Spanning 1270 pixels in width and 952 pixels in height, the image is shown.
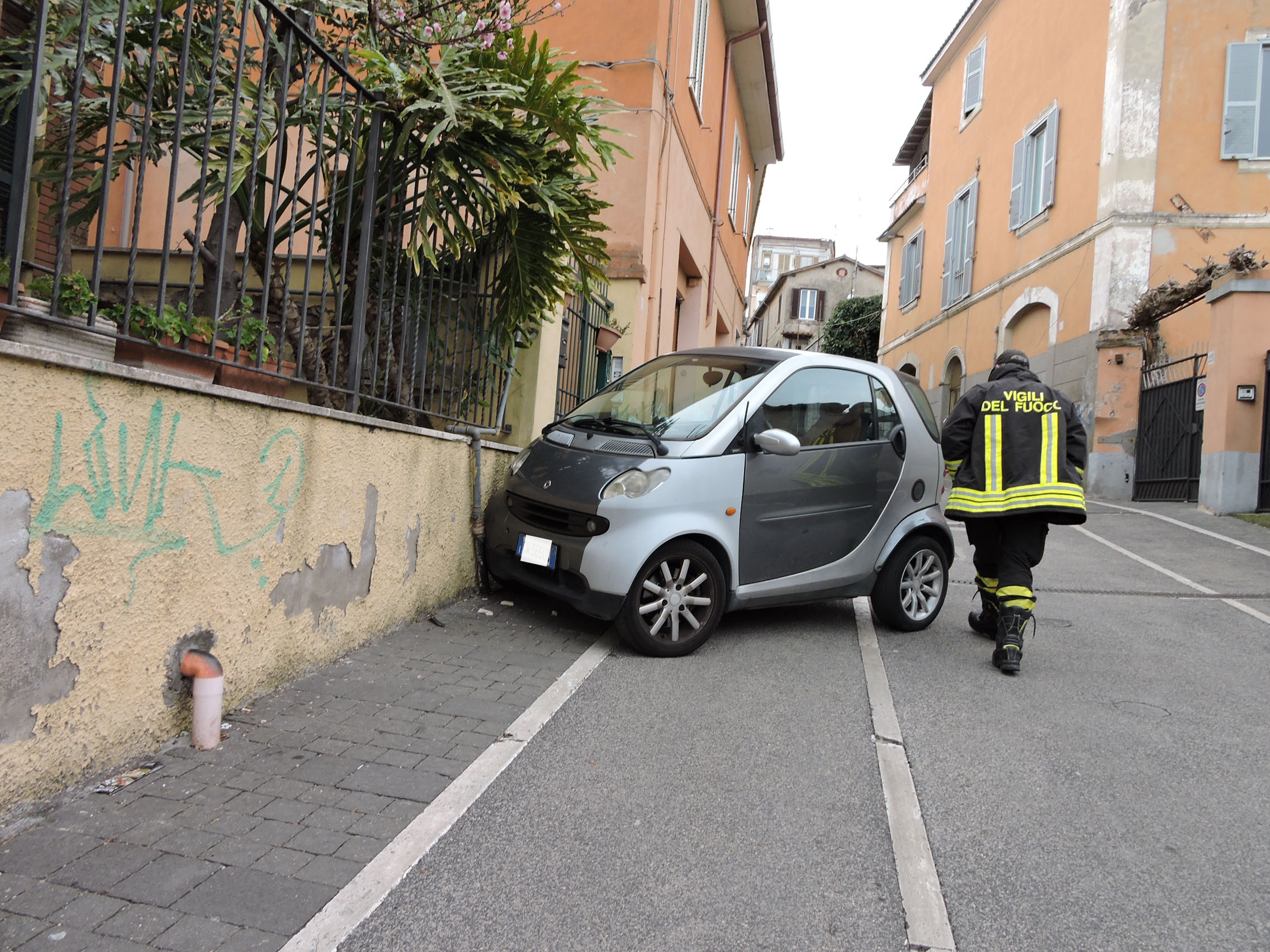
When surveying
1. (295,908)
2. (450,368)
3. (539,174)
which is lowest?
(295,908)

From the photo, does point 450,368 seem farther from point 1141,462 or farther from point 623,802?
point 1141,462

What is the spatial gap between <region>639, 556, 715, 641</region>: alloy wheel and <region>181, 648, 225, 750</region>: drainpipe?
7.09 ft

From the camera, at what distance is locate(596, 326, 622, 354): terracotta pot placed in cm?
928

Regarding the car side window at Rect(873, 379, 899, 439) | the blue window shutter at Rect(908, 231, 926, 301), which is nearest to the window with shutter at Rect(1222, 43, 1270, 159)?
the blue window shutter at Rect(908, 231, 926, 301)

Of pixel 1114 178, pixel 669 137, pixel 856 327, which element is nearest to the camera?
pixel 669 137

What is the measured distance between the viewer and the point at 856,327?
122 feet

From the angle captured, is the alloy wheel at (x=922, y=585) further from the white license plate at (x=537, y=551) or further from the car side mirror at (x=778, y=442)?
the white license plate at (x=537, y=551)

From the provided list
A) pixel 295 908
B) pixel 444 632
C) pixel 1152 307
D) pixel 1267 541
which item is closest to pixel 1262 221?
pixel 1152 307

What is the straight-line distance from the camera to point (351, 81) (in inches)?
Answer: 169

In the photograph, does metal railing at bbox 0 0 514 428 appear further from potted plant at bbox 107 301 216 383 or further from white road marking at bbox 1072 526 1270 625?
white road marking at bbox 1072 526 1270 625

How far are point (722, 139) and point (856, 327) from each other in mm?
23379

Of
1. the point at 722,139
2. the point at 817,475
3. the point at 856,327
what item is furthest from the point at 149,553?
the point at 856,327

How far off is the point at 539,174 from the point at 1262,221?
15.4m

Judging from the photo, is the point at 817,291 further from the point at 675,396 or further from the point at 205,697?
the point at 205,697
